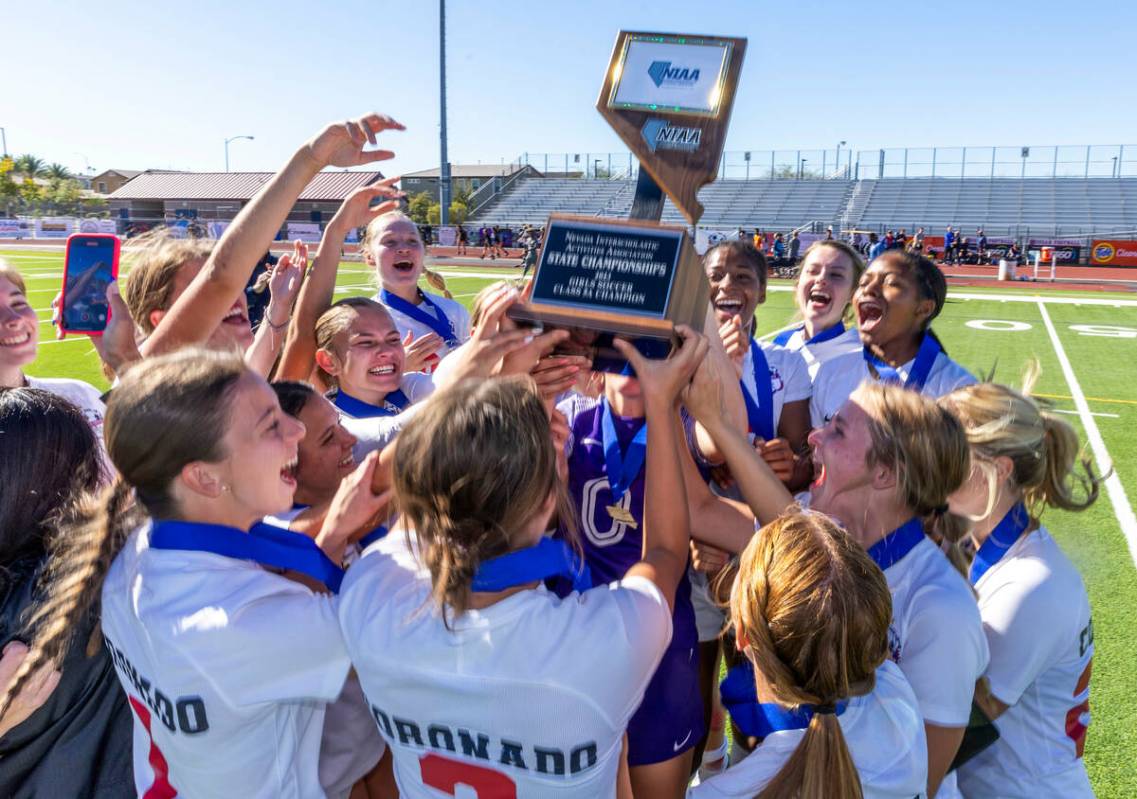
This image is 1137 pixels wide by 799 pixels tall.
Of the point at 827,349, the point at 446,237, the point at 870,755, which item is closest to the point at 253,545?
the point at 870,755

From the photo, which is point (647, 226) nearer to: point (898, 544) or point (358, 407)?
point (898, 544)

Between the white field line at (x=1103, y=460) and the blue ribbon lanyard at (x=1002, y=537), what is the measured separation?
5.04ft

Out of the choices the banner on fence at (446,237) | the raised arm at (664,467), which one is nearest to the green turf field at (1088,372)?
the raised arm at (664,467)

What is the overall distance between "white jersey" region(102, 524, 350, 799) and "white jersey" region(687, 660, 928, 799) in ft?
2.49

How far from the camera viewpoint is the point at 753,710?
1.56 metres

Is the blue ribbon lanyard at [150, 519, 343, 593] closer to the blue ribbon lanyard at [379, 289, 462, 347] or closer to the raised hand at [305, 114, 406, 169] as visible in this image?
the raised hand at [305, 114, 406, 169]

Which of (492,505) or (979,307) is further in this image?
(979,307)

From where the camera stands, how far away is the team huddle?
4.46 ft

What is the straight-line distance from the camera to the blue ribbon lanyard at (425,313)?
14.1 feet

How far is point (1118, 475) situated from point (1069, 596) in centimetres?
526

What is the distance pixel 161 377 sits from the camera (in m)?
1.61

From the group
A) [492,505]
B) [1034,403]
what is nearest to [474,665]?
[492,505]

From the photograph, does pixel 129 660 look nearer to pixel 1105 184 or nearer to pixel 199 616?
pixel 199 616

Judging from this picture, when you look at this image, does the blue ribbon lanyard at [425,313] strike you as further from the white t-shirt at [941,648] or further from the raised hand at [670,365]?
the white t-shirt at [941,648]
